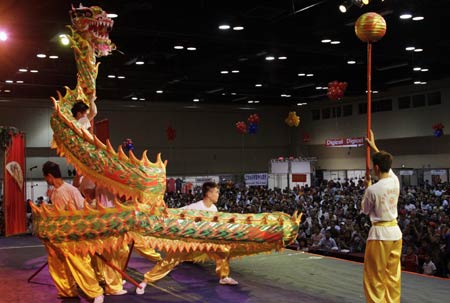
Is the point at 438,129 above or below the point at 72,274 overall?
above

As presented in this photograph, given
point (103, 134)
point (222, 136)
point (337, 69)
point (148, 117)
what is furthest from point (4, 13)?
point (222, 136)

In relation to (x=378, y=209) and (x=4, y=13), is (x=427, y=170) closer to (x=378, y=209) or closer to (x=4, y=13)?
(x=4, y=13)

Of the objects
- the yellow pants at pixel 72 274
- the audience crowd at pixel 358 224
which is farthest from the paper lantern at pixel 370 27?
the audience crowd at pixel 358 224

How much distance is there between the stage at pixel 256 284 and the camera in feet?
17.7

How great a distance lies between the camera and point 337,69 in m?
18.1

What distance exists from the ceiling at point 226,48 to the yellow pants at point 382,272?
14.5 ft

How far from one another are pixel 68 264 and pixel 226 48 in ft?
33.7

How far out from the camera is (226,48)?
14727mm

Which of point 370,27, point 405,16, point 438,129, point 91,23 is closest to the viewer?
point 370,27

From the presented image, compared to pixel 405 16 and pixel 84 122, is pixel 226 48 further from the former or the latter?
pixel 84 122

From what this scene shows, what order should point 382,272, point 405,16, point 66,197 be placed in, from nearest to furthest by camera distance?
point 382,272 → point 66,197 → point 405,16

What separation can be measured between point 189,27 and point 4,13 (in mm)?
3521

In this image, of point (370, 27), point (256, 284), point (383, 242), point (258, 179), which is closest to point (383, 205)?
point (383, 242)

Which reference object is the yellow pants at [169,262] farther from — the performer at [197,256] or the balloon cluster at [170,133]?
the balloon cluster at [170,133]
